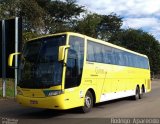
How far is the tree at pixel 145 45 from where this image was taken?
Result: 196 feet

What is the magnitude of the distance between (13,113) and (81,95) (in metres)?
2.80

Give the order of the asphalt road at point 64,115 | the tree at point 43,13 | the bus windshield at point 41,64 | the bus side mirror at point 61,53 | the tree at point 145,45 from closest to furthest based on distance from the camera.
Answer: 1. the bus side mirror at point 61,53
2. the asphalt road at point 64,115
3. the bus windshield at point 41,64
4. the tree at point 43,13
5. the tree at point 145,45

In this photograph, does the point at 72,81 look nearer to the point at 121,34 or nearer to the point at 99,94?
the point at 99,94

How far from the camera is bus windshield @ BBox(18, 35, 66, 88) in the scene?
1359cm

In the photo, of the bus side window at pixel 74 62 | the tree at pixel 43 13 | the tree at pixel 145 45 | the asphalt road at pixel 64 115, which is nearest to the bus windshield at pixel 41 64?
the bus side window at pixel 74 62

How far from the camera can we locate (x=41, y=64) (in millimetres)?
13922

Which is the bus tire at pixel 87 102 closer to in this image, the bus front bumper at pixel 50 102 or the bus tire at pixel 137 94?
the bus front bumper at pixel 50 102

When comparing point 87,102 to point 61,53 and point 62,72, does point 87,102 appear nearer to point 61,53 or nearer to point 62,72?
point 62,72

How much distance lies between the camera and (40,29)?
33.9 meters

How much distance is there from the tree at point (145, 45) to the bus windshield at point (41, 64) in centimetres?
4639

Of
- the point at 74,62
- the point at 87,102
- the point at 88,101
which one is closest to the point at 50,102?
the point at 74,62

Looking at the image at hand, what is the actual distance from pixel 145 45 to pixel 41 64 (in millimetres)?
47764

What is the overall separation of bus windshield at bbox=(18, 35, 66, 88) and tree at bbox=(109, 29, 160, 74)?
152 feet

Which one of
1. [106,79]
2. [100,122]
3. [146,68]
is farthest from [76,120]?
[146,68]
